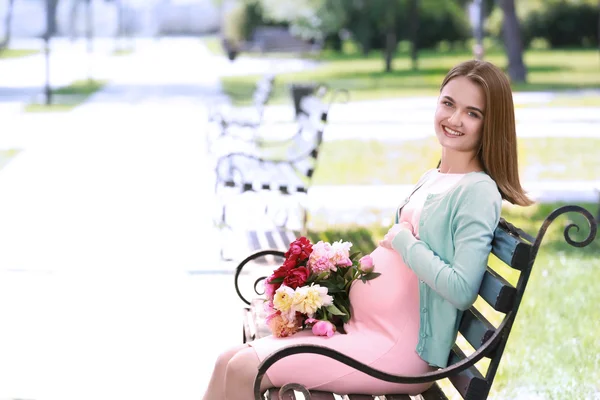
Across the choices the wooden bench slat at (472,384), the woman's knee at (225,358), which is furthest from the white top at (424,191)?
the woman's knee at (225,358)

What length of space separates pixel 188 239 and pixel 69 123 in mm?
10348

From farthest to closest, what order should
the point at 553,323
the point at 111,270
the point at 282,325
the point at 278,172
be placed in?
the point at 278,172
the point at 111,270
the point at 553,323
the point at 282,325

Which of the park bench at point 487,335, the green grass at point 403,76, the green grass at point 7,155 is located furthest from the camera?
the green grass at point 403,76

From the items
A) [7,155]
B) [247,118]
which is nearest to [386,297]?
[247,118]

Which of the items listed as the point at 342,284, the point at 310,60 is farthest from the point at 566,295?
the point at 310,60

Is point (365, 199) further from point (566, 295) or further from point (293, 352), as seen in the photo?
point (293, 352)

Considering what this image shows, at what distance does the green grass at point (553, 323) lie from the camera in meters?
4.85

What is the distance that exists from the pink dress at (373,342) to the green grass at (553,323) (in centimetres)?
165

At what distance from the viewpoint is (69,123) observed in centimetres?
1789

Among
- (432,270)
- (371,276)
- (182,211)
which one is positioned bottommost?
(182,211)

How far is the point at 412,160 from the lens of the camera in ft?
42.9

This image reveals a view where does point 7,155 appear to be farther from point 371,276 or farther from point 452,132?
point 452,132

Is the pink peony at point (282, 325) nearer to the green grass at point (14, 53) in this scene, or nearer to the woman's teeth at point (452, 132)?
the woman's teeth at point (452, 132)

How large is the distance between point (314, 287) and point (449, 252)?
18.0 inches
